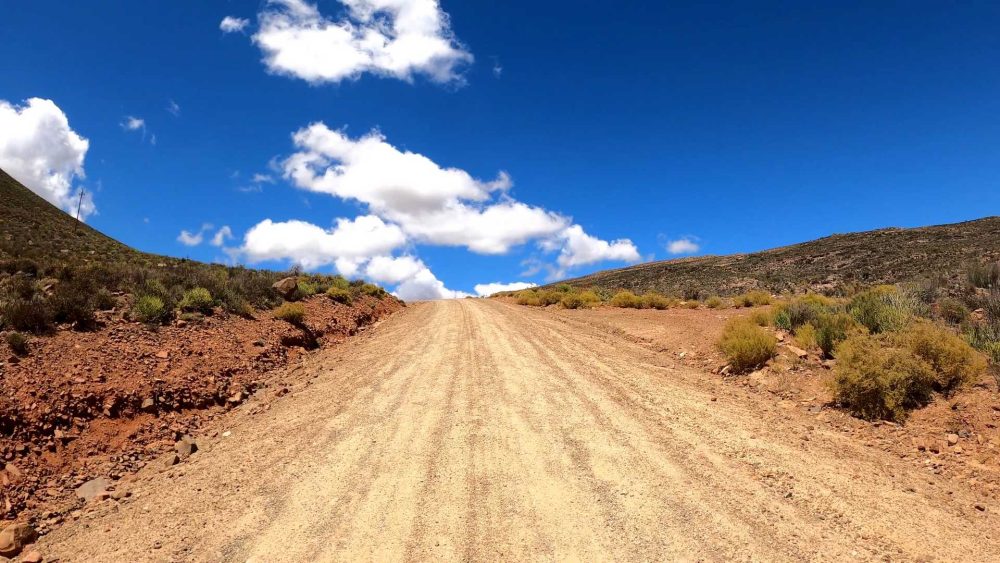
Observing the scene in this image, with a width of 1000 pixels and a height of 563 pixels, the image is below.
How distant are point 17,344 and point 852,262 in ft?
156

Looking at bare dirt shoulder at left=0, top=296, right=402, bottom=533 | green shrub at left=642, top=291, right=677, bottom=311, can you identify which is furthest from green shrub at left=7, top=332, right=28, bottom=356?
green shrub at left=642, top=291, right=677, bottom=311

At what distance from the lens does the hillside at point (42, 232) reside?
25734mm

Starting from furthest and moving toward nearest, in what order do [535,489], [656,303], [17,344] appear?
[656,303]
[17,344]
[535,489]

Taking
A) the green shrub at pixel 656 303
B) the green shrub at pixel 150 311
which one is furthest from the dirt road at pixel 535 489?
the green shrub at pixel 656 303

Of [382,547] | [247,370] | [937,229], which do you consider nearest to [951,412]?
[382,547]

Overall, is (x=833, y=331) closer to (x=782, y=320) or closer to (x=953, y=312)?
(x=782, y=320)

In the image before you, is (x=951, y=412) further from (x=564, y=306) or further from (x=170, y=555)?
(x=564, y=306)

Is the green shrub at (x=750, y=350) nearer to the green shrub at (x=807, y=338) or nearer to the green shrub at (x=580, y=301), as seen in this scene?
the green shrub at (x=807, y=338)

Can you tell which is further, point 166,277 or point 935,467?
point 166,277

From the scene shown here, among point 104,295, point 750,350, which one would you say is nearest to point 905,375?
point 750,350

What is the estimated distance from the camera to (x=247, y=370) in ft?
36.9

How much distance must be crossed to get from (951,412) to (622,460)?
519 cm

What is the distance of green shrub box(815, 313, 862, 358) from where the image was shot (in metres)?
10.6

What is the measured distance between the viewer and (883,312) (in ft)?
35.4
